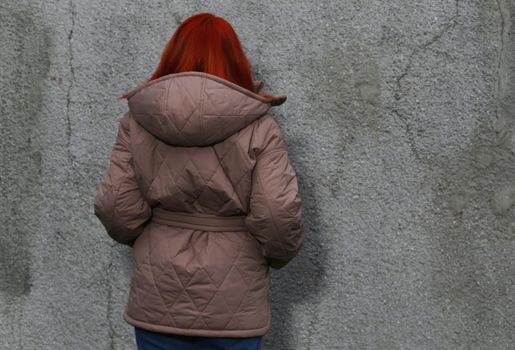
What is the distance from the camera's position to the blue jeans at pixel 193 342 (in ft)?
8.57

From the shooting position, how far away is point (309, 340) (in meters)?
3.30

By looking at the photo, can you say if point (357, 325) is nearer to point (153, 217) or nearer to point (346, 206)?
point (346, 206)

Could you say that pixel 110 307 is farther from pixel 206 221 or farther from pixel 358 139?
pixel 358 139

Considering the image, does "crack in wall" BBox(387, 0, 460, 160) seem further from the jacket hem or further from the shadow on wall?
the shadow on wall

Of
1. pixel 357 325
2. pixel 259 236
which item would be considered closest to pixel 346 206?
pixel 357 325

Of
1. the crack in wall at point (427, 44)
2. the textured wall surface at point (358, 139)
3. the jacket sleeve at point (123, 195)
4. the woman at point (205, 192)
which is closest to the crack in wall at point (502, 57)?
the textured wall surface at point (358, 139)

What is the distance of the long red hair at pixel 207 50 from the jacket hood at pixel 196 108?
2.9 inches

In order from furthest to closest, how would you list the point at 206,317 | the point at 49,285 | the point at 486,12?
the point at 49,285
the point at 486,12
the point at 206,317

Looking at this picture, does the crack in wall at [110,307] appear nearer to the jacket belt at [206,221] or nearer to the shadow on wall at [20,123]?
the shadow on wall at [20,123]

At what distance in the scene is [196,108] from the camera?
2.45m

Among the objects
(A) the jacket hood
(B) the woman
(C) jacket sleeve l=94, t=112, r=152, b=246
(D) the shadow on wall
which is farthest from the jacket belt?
(D) the shadow on wall

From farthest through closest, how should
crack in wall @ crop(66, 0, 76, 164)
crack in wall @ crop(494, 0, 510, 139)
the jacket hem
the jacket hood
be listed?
crack in wall @ crop(66, 0, 76, 164), crack in wall @ crop(494, 0, 510, 139), the jacket hem, the jacket hood

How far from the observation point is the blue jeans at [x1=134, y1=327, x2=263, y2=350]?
2.61 meters

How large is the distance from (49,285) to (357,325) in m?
1.25
